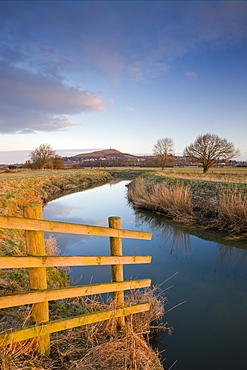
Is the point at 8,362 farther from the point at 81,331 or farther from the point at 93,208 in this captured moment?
the point at 93,208

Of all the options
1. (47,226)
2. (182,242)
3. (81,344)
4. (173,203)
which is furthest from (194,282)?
(173,203)

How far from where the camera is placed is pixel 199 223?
11750 millimetres

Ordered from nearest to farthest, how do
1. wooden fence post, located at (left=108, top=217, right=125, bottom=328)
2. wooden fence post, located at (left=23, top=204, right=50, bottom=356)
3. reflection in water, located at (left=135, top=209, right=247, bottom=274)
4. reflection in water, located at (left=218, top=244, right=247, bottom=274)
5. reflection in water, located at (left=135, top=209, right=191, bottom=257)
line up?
wooden fence post, located at (left=23, top=204, right=50, bottom=356), wooden fence post, located at (left=108, top=217, right=125, bottom=328), reflection in water, located at (left=218, top=244, right=247, bottom=274), reflection in water, located at (left=135, top=209, right=247, bottom=274), reflection in water, located at (left=135, top=209, right=191, bottom=257)

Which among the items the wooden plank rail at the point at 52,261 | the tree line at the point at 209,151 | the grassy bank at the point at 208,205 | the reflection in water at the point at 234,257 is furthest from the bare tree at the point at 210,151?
the wooden plank rail at the point at 52,261

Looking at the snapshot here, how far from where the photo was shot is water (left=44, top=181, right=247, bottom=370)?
3.96 m

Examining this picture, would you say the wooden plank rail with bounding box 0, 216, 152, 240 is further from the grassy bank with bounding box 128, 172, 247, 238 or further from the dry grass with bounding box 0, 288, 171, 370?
the grassy bank with bounding box 128, 172, 247, 238

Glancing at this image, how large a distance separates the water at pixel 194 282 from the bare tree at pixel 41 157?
48911 mm

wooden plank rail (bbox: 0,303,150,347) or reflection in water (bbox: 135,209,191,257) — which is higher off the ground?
wooden plank rail (bbox: 0,303,150,347)

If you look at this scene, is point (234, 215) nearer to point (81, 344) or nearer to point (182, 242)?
point (182, 242)

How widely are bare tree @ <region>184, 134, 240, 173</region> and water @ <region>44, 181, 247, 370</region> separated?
97.0ft

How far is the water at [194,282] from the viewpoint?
3963 mm

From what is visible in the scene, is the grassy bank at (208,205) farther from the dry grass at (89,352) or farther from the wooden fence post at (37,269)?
the wooden fence post at (37,269)

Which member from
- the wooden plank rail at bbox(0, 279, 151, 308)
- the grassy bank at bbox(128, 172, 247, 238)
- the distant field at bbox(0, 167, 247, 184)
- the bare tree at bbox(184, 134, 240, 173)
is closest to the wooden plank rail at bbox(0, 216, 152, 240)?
the wooden plank rail at bbox(0, 279, 151, 308)

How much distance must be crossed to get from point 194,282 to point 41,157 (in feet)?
184
